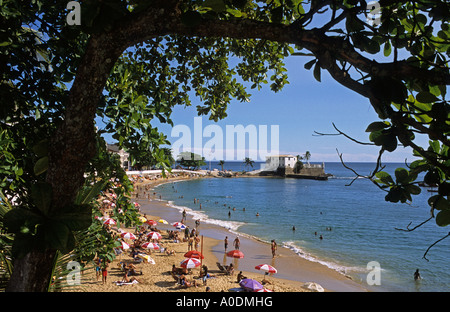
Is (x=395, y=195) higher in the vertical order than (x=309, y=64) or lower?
lower

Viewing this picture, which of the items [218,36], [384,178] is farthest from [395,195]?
[218,36]

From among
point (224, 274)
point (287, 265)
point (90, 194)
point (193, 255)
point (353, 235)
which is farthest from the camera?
point (353, 235)

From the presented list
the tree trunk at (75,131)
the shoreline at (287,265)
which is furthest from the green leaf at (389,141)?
the shoreline at (287,265)

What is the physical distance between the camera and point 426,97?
143 centimetres

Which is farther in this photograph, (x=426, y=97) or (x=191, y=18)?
(x=191, y=18)

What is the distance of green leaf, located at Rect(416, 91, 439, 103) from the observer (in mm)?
1419

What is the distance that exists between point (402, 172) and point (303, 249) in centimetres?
2635

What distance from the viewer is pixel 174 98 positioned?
4922 millimetres

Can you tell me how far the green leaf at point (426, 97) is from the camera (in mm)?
1419

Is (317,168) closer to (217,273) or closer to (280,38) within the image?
(217,273)

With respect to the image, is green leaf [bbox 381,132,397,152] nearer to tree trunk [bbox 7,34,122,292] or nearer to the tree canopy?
the tree canopy

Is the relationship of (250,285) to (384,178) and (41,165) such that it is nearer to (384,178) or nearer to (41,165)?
(384,178)

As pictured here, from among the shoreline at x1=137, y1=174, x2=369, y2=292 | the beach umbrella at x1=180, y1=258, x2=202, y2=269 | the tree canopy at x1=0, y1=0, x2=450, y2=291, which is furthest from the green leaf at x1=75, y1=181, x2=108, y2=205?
the shoreline at x1=137, y1=174, x2=369, y2=292
